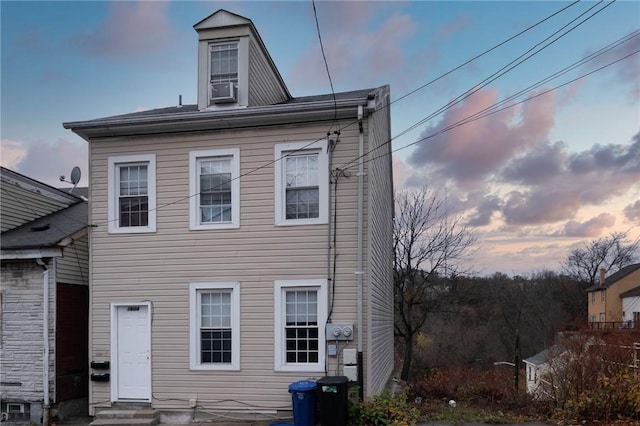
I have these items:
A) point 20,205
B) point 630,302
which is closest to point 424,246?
point 20,205

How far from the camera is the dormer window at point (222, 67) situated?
11.0m

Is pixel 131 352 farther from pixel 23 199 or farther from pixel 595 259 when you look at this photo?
pixel 595 259

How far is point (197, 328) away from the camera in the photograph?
33.0ft

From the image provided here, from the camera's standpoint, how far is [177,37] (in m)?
12.7

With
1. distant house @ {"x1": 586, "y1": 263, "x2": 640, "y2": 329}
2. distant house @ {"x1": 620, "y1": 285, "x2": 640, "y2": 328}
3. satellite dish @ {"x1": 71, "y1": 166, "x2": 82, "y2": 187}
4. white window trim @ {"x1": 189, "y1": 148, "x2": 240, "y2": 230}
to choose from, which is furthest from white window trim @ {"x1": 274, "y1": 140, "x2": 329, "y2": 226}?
distant house @ {"x1": 586, "y1": 263, "x2": 640, "y2": 329}

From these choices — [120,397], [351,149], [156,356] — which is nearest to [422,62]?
[351,149]

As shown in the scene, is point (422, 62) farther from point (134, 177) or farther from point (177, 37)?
point (134, 177)

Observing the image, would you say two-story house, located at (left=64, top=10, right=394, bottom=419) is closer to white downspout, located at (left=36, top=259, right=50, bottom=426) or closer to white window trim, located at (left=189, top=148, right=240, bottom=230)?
white window trim, located at (left=189, top=148, right=240, bottom=230)

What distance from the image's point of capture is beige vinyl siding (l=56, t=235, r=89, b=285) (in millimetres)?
10750

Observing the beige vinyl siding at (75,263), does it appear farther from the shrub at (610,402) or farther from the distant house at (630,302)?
the distant house at (630,302)

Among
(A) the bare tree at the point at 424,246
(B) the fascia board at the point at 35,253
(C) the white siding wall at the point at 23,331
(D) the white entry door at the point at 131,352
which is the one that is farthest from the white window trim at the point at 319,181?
(A) the bare tree at the point at 424,246

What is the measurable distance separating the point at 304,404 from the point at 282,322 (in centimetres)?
164

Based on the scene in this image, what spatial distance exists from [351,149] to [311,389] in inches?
175

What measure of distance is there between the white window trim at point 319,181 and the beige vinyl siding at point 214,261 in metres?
0.12
